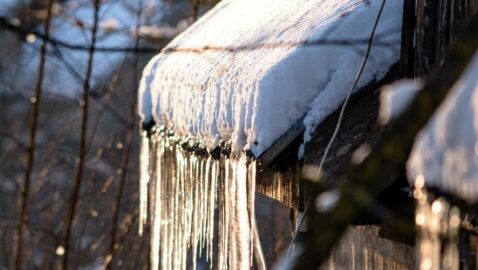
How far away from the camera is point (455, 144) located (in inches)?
71.9

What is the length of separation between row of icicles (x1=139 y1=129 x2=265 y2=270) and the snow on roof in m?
0.21

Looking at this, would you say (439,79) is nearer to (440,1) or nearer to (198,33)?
(440,1)

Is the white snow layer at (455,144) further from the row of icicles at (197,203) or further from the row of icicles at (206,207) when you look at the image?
the row of icicles at (197,203)

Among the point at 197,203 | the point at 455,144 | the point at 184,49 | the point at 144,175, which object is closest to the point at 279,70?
the point at 184,49

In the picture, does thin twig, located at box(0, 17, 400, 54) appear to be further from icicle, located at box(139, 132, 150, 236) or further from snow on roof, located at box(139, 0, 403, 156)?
icicle, located at box(139, 132, 150, 236)

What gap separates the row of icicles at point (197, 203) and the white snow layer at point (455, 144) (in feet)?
8.42

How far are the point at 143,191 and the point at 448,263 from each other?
6756mm

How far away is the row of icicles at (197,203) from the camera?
4902mm

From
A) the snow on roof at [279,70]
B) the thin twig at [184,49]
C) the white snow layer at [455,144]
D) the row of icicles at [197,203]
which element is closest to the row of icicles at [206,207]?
the row of icicles at [197,203]

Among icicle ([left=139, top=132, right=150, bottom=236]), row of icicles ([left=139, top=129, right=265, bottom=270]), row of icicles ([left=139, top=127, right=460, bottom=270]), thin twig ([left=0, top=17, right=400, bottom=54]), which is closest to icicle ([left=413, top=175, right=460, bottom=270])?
row of icicles ([left=139, top=127, right=460, bottom=270])

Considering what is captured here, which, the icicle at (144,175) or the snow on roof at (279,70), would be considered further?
the icicle at (144,175)

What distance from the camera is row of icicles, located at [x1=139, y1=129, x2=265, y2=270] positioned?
4.90m

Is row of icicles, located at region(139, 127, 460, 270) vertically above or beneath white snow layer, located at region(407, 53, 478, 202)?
above

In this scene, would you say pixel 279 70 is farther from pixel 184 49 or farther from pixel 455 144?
pixel 455 144
